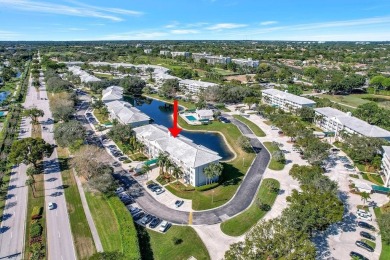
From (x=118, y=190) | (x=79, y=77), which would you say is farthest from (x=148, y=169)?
(x=79, y=77)

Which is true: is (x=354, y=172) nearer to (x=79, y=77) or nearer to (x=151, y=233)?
(x=151, y=233)

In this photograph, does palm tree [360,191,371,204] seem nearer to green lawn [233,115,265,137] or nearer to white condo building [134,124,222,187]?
white condo building [134,124,222,187]

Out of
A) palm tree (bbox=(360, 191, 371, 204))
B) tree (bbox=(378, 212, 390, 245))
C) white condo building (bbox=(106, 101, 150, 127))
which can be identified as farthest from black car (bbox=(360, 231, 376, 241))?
white condo building (bbox=(106, 101, 150, 127))

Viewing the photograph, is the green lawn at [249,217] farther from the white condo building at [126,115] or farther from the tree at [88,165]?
the white condo building at [126,115]

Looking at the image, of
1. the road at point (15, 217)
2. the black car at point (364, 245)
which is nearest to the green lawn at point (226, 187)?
the black car at point (364, 245)

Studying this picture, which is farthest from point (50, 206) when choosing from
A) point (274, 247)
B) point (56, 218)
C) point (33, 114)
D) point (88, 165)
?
point (33, 114)
